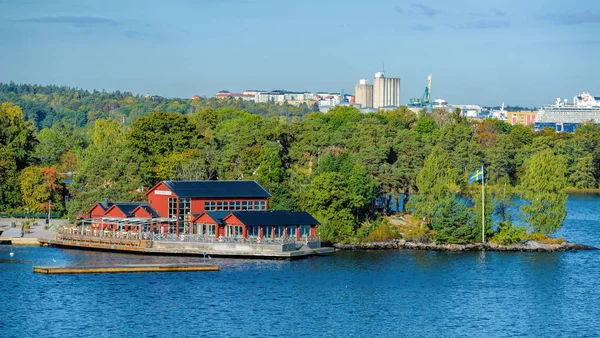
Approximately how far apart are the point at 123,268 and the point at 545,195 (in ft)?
92.1

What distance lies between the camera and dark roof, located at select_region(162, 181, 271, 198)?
2554 inches

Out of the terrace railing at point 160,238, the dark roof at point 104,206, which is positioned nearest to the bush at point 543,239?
the terrace railing at point 160,238

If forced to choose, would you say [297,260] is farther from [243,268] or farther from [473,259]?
[473,259]

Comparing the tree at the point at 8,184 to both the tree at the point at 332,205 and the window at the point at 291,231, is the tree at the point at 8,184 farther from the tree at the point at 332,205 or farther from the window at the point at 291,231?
the window at the point at 291,231

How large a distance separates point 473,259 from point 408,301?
1343 centimetres

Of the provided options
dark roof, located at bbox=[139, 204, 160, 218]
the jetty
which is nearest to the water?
the jetty

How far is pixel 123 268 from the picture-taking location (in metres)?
55.4

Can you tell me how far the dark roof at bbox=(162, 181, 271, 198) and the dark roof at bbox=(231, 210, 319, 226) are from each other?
115 inches

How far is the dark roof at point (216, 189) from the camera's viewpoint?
64875mm

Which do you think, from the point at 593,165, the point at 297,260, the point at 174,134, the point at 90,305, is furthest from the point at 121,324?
the point at 593,165

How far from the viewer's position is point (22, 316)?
44.8 m

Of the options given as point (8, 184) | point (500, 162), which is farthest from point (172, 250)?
point (500, 162)

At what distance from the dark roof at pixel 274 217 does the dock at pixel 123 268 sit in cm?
578

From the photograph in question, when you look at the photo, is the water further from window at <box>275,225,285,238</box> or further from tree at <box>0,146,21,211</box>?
tree at <box>0,146,21,211</box>
